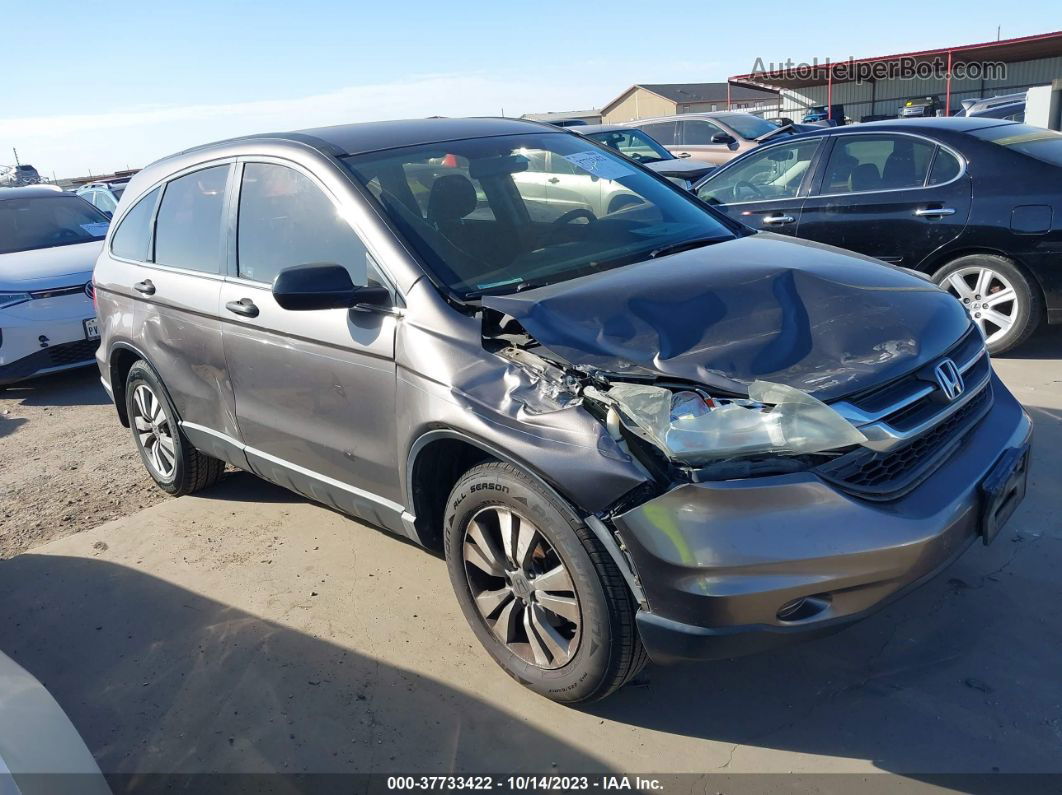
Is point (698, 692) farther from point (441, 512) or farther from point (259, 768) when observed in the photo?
point (259, 768)

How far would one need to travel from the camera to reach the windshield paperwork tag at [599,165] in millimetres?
4027

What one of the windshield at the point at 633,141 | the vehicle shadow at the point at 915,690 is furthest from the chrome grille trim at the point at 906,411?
the windshield at the point at 633,141

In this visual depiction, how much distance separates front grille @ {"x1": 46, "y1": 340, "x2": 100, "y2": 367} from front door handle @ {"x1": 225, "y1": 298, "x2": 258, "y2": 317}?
4.28m

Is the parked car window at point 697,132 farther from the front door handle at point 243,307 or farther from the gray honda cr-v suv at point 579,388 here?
the front door handle at point 243,307

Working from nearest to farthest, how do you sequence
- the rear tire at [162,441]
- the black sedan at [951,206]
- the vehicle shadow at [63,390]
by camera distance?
the rear tire at [162,441]
the black sedan at [951,206]
the vehicle shadow at [63,390]

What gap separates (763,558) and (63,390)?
729 centimetres

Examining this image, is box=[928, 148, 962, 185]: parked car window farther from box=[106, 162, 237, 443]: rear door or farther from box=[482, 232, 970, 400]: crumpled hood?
box=[106, 162, 237, 443]: rear door

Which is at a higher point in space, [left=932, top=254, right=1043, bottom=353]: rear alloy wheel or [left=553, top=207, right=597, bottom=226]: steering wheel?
[left=553, top=207, right=597, bottom=226]: steering wheel

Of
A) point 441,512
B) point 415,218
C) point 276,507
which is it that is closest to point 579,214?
point 415,218

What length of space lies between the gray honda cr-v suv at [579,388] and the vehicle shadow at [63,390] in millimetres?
3693

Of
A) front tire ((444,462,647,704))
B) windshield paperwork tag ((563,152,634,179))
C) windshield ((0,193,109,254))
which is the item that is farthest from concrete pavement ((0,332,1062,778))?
windshield ((0,193,109,254))

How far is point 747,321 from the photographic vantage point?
278 centimetres

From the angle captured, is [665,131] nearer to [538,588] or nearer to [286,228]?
[286,228]

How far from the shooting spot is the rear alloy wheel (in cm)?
575
